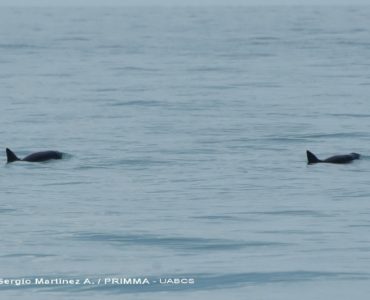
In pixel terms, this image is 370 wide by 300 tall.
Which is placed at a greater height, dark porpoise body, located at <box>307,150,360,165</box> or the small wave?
the small wave

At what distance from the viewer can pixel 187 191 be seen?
1983 centimetres

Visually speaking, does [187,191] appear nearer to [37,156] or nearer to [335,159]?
[335,159]

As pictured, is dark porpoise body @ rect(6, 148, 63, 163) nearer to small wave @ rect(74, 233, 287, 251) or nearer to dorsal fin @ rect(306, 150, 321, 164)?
dorsal fin @ rect(306, 150, 321, 164)

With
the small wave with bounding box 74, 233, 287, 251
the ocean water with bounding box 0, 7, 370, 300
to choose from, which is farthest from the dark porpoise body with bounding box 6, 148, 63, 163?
the small wave with bounding box 74, 233, 287, 251

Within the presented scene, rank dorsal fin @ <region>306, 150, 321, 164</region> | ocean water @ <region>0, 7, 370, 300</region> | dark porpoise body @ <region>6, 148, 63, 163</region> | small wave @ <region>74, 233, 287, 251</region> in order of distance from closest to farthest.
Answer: ocean water @ <region>0, 7, 370, 300</region> → small wave @ <region>74, 233, 287, 251</region> → dorsal fin @ <region>306, 150, 321, 164</region> → dark porpoise body @ <region>6, 148, 63, 163</region>

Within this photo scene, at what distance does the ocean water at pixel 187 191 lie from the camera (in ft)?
47.4

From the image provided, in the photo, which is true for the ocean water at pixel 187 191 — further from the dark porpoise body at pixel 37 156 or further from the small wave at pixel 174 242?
the dark porpoise body at pixel 37 156

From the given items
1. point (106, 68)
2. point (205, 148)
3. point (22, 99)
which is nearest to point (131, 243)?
point (205, 148)

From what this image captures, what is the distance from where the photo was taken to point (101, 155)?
78.9ft

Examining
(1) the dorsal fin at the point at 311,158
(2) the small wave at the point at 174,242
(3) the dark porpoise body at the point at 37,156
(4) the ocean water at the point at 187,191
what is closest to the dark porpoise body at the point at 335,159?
(1) the dorsal fin at the point at 311,158

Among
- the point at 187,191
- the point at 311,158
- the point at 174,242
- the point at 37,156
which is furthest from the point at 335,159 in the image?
the point at 174,242

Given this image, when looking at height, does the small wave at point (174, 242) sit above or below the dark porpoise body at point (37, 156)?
above

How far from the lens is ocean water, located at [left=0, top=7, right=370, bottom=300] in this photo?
14453 mm

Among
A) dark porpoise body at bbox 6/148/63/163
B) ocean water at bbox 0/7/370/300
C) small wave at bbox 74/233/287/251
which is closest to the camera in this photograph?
ocean water at bbox 0/7/370/300
